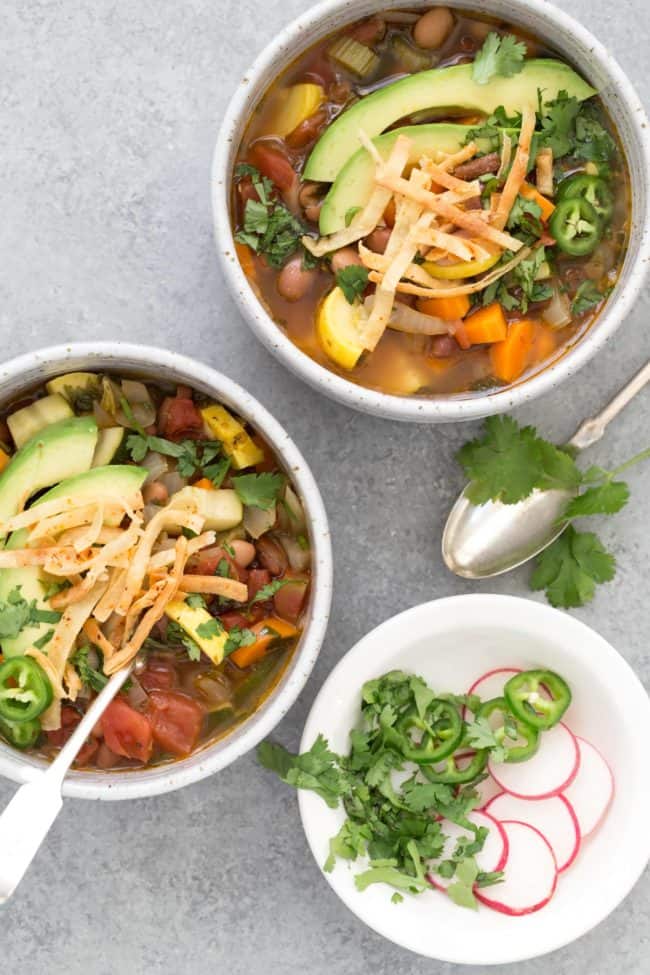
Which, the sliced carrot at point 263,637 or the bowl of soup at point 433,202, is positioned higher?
the bowl of soup at point 433,202

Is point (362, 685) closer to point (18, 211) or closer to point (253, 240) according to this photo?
point (253, 240)

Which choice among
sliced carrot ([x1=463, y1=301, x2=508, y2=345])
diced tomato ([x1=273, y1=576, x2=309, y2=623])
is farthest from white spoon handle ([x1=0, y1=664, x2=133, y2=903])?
sliced carrot ([x1=463, y1=301, x2=508, y2=345])

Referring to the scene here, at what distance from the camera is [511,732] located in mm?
2447

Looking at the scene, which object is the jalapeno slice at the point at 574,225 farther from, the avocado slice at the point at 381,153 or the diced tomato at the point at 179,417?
the diced tomato at the point at 179,417

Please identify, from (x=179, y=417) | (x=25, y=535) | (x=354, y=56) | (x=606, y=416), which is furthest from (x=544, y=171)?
(x=25, y=535)

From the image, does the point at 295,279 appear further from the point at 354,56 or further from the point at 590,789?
the point at 590,789

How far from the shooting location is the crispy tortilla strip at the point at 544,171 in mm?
2174

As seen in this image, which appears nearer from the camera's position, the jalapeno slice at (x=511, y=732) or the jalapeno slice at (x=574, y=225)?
the jalapeno slice at (x=574, y=225)

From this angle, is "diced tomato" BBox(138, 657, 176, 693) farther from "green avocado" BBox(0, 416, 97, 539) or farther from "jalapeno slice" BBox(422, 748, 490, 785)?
"jalapeno slice" BBox(422, 748, 490, 785)

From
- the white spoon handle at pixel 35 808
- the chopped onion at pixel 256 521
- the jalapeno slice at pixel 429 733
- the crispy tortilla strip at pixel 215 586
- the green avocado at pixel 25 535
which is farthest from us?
the jalapeno slice at pixel 429 733

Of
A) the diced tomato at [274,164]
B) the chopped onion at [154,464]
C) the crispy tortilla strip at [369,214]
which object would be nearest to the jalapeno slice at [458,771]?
the chopped onion at [154,464]

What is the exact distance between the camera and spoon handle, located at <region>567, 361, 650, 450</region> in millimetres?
2508

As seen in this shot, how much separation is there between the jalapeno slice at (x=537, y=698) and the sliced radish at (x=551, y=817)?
0.18 metres

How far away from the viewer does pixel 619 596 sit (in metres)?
2.59
